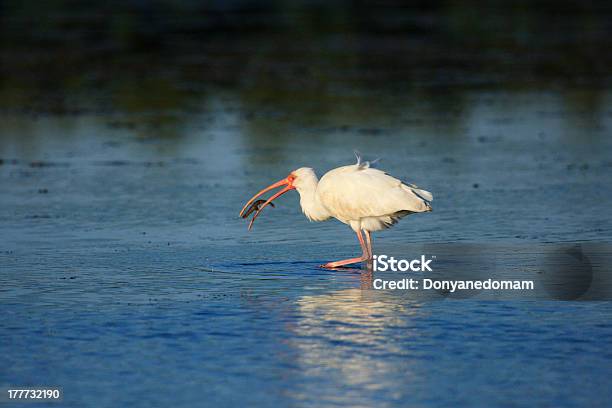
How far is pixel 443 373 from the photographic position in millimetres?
7316

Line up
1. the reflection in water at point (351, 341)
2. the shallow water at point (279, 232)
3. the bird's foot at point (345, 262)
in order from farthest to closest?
the bird's foot at point (345, 262)
the shallow water at point (279, 232)
the reflection in water at point (351, 341)

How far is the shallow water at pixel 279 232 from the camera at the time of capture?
24.2 ft

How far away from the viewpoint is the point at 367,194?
10.7m

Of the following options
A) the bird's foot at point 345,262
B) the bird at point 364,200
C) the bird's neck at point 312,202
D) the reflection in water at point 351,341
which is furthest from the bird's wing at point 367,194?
the reflection in water at point 351,341

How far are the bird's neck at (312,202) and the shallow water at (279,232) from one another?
0.96ft

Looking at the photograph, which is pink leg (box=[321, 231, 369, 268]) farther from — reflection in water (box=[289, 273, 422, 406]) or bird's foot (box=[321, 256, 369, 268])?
reflection in water (box=[289, 273, 422, 406])

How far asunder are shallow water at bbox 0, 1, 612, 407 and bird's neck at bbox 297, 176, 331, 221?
0.96 ft

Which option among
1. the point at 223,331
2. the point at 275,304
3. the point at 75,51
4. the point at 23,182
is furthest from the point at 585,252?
the point at 75,51

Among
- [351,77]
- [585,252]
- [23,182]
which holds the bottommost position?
[585,252]

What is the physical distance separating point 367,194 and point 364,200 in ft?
0.18

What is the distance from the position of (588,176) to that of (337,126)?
5.28 meters

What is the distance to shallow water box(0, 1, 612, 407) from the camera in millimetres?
7379

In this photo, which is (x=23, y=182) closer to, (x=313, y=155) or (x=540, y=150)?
(x=313, y=155)

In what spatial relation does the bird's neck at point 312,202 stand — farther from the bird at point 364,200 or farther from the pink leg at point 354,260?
the pink leg at point 354,260
